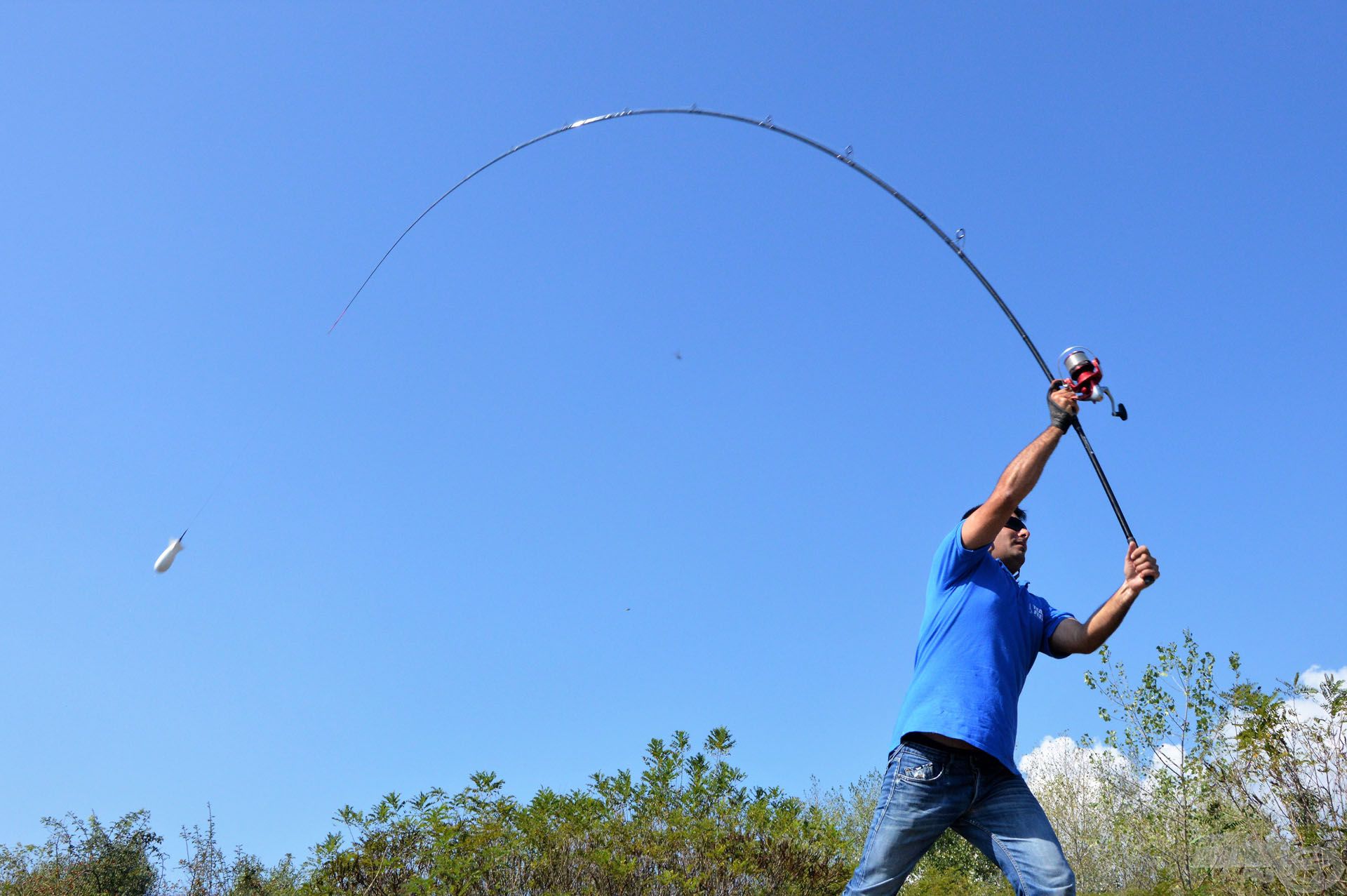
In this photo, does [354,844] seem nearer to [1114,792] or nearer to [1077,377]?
[1077,377]

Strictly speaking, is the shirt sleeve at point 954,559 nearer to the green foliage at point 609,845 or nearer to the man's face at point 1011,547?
the man's face at point 1011,547

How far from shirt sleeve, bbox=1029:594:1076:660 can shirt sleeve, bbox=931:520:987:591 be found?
0.47 m

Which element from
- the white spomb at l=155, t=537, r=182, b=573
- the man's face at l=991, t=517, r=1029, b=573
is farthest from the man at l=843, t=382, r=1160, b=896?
the white spomb at l=155, t=537, r=182, b=573

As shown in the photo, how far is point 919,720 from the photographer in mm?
3389

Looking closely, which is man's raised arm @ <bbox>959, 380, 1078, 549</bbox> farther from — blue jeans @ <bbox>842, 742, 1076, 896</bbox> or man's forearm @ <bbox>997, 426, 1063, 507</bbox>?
blue jeans @ <bbox>842, 742, 1076, 896</bbox>

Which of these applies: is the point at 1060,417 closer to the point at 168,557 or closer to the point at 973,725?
the point at 973,725

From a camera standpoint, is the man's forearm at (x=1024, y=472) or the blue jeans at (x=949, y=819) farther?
the man's forearm at (x=1024, y=472)

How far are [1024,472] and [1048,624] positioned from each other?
3.00 feet

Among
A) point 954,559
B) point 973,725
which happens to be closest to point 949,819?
point 973,725

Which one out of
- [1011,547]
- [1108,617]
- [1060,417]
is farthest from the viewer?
[1011,547]

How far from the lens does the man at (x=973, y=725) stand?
3293mm

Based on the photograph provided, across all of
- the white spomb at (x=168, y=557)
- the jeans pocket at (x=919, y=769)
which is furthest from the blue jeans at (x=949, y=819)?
the white spomb at (x=168, y=557)

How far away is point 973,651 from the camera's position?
11.5 ft

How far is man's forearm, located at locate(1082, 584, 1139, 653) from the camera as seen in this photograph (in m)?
3.76
